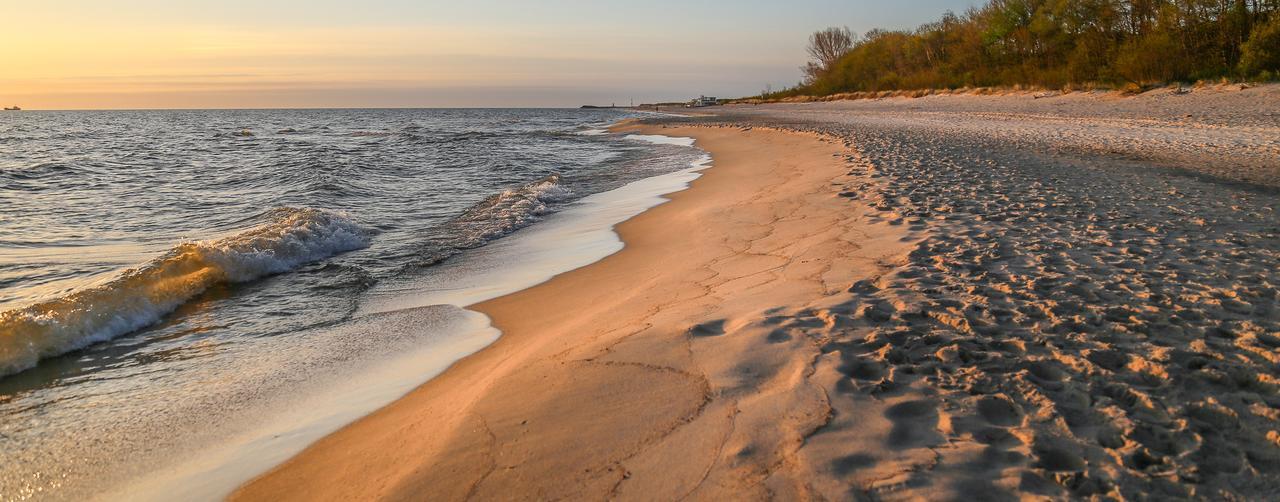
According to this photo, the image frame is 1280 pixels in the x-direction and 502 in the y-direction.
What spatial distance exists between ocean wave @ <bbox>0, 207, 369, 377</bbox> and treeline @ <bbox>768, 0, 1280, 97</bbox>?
91.6 feet

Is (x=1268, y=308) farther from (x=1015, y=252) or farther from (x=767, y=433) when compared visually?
(x=767, y=433)

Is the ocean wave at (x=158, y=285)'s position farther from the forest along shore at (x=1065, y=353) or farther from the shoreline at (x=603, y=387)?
the forest along shore at (x=1065, y=353)

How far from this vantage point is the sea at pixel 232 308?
11.0 feet

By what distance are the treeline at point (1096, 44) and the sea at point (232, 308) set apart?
862 inches

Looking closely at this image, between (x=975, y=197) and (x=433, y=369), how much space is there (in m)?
6.14

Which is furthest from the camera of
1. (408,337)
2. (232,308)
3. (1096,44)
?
(1096,44)

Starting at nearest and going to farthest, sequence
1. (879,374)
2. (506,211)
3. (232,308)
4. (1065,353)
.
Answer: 1. (879,374)
2. (1065,353)
3. (232,308)
4. (506,211)

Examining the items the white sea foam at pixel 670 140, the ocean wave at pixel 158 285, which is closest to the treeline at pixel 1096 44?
the white sea foam at pixel 670 140

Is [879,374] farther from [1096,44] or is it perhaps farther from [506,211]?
[1096,44]

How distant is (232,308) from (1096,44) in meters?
37.0

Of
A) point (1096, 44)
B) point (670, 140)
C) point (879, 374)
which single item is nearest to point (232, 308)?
point (879, 374)

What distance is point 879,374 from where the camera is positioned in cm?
303

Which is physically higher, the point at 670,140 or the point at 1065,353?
the point at 670,140

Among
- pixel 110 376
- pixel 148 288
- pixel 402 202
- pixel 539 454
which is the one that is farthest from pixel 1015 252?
pixel 402 202
